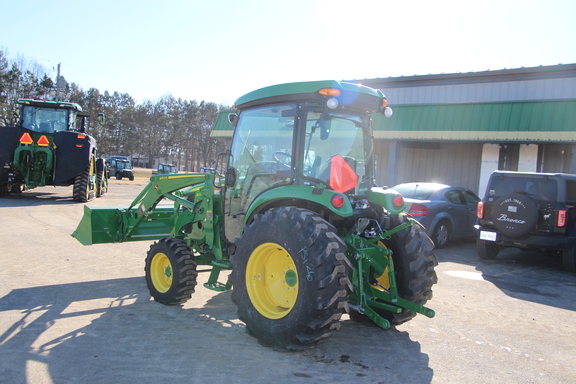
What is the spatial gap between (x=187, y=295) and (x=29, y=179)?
1335 centimetres

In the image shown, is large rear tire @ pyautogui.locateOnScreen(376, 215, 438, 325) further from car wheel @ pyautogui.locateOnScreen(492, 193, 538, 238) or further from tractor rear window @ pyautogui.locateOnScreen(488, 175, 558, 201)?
tractor rear window @ pyautogui.locateOnScreen(488, 175, 558, 201)

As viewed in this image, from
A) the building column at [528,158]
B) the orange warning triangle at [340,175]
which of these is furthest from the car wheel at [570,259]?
the building column at [528,158]

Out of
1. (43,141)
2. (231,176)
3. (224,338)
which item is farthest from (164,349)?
(43,141)

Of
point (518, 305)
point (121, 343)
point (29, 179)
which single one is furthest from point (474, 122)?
point (29, 179)

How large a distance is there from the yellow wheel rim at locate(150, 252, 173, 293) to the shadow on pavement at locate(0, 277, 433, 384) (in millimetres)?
264

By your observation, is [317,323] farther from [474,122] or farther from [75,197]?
[75,197]

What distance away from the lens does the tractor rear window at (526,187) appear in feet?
30.2

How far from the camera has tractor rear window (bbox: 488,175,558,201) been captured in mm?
9203

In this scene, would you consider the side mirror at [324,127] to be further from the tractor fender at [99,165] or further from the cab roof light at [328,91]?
the tractor fender at [99,165]

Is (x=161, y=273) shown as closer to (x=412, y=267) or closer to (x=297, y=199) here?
(x=297, y=199)

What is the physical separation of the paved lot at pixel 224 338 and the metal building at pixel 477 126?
819cm

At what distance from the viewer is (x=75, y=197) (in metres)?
16.7

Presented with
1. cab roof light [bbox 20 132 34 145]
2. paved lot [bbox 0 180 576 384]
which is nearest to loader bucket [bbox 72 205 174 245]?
paved lot [bbox 0 180 576 384]

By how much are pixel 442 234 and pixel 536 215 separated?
2.40 meters
